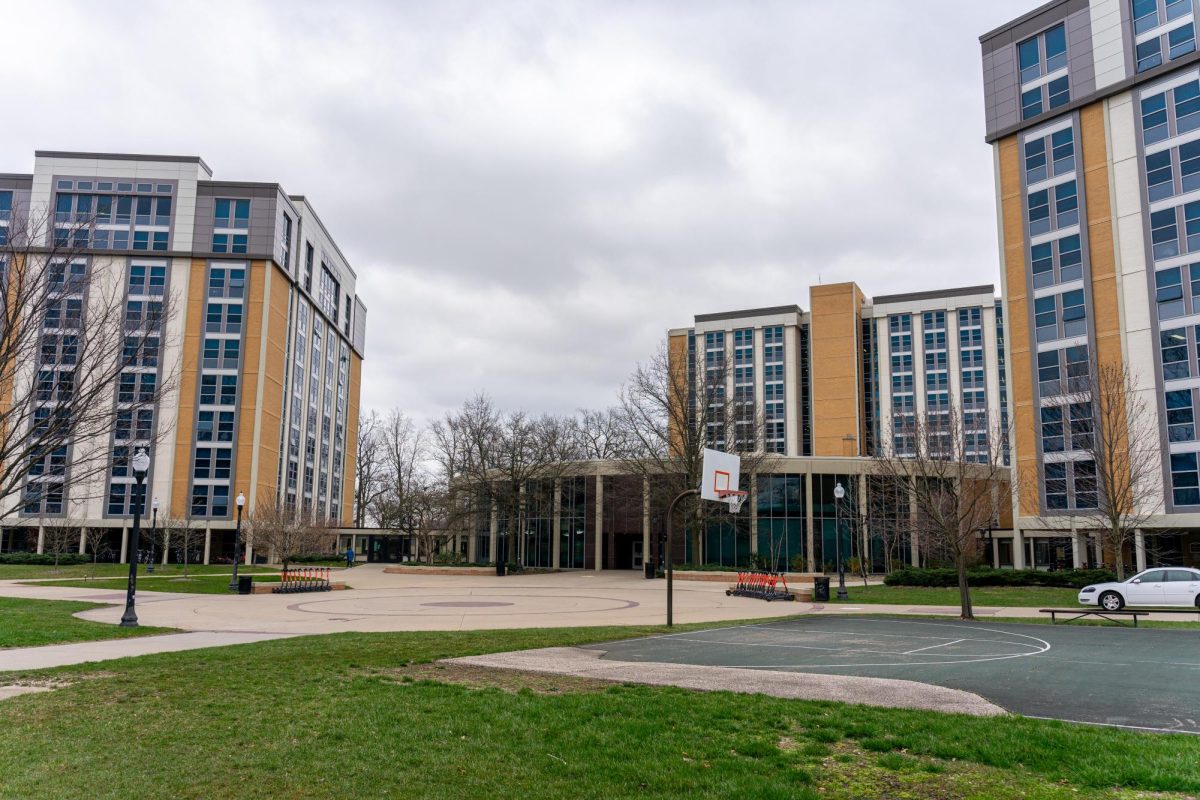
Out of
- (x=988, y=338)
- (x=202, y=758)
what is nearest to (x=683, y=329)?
(x=988, y=338)

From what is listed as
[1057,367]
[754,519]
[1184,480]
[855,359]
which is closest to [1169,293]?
[1057,367]

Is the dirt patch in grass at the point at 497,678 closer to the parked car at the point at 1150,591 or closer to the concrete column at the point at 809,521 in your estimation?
the parked car at the point at 1150,591

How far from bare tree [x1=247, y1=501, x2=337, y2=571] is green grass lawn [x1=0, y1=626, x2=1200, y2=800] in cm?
3486

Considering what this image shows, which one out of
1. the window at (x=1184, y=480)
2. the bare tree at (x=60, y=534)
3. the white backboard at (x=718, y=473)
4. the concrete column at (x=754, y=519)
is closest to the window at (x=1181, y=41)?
the window at (x=1184, y=480)

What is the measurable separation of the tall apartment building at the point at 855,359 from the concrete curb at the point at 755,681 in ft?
260

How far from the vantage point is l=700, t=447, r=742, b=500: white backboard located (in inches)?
894

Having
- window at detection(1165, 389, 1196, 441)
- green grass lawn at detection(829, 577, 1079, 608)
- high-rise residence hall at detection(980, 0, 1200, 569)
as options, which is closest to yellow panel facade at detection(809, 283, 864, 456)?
high-rise residence hall at detection(980, 0, 1200, 569)

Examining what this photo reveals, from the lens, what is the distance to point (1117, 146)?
48312 millimetres

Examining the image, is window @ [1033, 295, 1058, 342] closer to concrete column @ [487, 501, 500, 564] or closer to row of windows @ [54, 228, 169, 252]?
concrete column @ [487, 501, 500, 564]

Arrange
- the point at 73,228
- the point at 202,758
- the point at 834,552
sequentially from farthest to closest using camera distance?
the point at 834,552
the point at 73,228
the point at 202,758

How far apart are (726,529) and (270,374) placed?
1759 inches

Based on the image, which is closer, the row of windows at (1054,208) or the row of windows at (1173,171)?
the row of windows at (1173,171)

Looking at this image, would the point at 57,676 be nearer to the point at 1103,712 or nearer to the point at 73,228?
the point at 73,228

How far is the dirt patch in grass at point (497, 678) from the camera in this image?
10906mm
